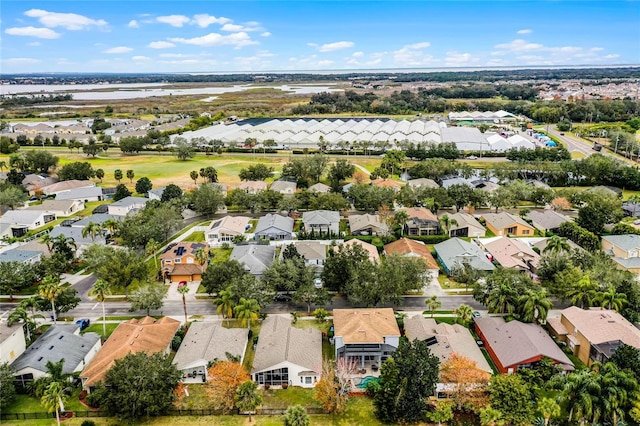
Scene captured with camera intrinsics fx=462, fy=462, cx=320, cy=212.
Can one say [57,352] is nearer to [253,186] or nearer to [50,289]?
[50,289]

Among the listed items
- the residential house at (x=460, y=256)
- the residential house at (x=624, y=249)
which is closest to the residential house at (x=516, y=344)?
the residential house at (x=460, y=256)

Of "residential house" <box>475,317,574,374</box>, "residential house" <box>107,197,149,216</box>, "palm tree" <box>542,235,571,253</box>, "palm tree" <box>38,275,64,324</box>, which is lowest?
"residential house" <box>475,317,574,374</box>

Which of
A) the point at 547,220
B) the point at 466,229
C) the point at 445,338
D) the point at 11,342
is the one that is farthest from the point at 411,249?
the point at 11,342

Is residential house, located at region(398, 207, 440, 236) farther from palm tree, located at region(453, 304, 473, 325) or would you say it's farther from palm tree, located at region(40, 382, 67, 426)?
palm tree, located at region(40, 382, 67, 426)

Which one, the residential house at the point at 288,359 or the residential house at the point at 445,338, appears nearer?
the residential house at the point at 288,359

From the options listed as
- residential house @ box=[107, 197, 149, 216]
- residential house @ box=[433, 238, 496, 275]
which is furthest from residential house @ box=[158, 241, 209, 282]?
residential house @ box=[433, 238, 496, 275]

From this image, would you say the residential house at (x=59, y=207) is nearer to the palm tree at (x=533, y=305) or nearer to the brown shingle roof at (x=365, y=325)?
the brown shingle roof at (x=365, y=325)
